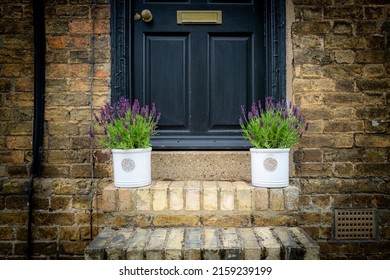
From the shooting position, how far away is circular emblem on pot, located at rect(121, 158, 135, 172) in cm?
241

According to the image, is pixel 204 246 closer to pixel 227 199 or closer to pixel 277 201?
pixel 227 199

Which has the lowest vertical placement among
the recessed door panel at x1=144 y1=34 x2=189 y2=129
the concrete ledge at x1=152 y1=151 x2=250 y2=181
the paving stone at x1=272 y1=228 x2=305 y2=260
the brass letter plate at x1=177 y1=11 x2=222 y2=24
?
the paving stone at x1=272 y1=228 x2=305 y2=260

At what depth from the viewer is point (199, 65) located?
115 inches

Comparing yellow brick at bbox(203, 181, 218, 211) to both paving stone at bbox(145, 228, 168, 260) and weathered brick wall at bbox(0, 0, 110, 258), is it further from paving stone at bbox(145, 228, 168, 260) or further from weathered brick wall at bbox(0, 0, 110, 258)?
weathered brick wall at bbox(0, 0, 110, 258)

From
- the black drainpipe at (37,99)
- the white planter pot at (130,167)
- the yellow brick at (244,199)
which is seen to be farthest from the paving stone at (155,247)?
the black drainpipe at (37,99)

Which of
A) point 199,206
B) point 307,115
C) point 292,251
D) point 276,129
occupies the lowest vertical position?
point 292,251

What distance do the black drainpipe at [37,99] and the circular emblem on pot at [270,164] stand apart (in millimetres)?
1656

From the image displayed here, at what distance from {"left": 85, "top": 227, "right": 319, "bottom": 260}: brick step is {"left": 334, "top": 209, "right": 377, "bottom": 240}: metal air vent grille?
62 cm

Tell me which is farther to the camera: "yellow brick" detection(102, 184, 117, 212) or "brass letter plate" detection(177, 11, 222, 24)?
"brass letter plate" detection(177, 11, 222, 24)

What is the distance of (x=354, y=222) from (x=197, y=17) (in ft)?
6.57

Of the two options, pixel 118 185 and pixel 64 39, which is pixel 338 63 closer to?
pixel 118 185

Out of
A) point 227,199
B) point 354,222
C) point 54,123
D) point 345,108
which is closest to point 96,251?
point 227,199

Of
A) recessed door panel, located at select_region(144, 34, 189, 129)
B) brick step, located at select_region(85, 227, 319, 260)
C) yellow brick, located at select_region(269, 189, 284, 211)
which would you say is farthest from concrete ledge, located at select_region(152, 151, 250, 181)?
brick step, located at select_region(85, 227, 319, 260)

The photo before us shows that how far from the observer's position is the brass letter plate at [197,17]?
2.89m
